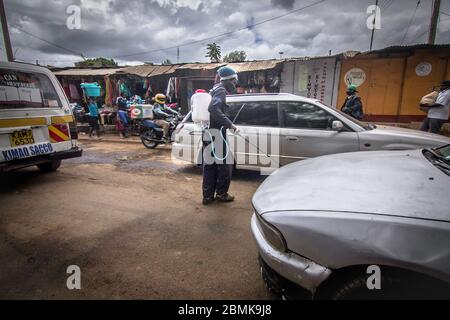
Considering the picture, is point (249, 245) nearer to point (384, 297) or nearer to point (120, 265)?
point (120, 265)

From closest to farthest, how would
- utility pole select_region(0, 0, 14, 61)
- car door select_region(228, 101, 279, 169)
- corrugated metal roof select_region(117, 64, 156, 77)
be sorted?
car door select_region(228, 101, 279, 169) → utility pole select_region(0, 0, 14, 61) → corrugated metal roof select_region(117, 64, 156, 77)

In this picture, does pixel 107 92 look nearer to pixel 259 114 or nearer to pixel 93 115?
pixel 93 115

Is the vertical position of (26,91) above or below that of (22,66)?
below

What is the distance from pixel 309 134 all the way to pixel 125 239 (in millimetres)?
3121

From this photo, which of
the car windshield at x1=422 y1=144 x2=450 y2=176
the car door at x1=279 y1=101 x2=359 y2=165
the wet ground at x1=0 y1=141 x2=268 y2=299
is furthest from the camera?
the car door at x1=279 y1=101 x2=359 y2=165

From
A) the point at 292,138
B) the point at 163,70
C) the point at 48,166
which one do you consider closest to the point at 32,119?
the point at 48,166

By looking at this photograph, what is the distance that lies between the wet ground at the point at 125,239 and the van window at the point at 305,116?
126 centimetres

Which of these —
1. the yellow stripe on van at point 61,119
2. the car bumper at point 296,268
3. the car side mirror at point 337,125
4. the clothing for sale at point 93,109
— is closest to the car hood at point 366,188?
the car bumper at point 296,268

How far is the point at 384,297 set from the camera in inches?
51.5

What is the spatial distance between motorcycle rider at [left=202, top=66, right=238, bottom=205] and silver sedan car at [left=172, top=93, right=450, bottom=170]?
106 centimetres

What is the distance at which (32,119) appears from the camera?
3.90 meters

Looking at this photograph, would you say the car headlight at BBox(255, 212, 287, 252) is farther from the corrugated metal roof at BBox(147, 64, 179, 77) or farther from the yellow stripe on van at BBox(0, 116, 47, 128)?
the corrugated metal roof at BBox(147, 64, 179, 77)

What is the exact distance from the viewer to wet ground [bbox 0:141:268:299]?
82.4 inches

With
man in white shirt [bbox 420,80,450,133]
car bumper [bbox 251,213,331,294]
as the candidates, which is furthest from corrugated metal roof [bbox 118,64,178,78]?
car bumper [bbox 251,213,331,294]
